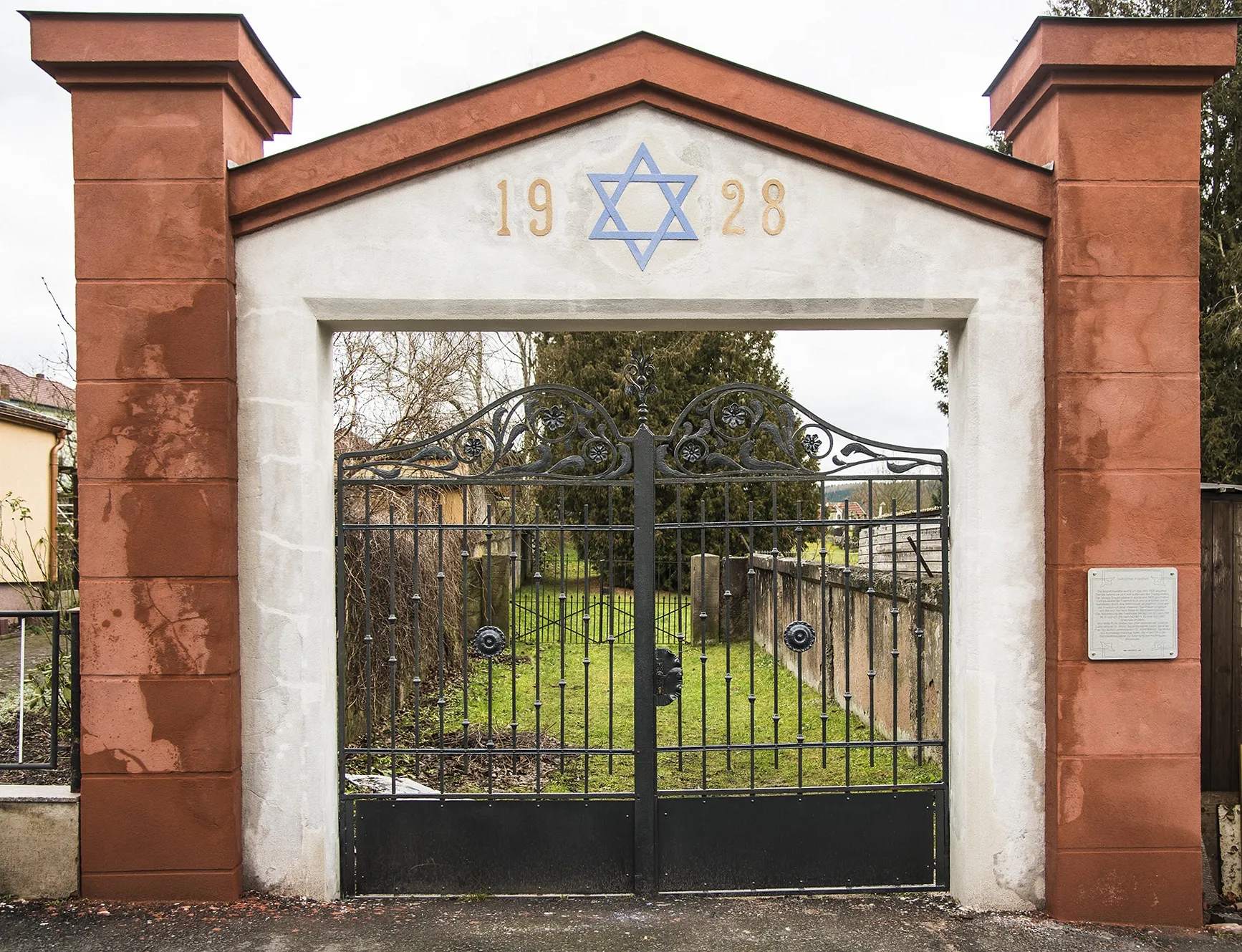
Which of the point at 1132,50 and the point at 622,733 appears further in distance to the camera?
the point at 622,733

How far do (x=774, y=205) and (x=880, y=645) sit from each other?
512 centimetres

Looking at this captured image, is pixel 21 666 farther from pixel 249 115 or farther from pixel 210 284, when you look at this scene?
pixel 249 115

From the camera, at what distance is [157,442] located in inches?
176

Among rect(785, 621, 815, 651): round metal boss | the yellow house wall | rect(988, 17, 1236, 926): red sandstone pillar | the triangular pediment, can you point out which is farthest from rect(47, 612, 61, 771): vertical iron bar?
the yellow house wall

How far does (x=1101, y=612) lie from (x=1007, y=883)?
1.43m

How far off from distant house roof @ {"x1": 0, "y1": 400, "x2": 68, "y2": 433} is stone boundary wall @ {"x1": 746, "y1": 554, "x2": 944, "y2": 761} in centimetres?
1294

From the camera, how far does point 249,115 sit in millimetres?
4832

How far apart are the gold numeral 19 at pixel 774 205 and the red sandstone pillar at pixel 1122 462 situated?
131 cm

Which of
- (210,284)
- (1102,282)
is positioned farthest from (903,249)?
(210,284)

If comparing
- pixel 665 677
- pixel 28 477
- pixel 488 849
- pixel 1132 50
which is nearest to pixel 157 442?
pixel 488 849

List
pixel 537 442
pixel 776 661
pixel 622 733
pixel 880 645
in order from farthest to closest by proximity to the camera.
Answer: pixel 622 733, pixel 880 645, pixel 537 442, pixel 776 661

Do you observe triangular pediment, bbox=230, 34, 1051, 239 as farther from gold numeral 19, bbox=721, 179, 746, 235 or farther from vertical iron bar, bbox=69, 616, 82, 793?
vertical iron bar, bbox=69, 616, 82, 793

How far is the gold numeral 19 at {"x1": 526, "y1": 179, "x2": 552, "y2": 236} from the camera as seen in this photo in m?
4.63

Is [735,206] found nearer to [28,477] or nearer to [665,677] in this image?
[665,677]
